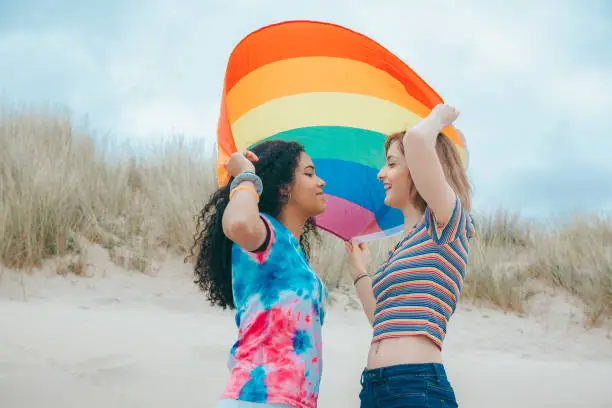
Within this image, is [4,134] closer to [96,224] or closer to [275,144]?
[96,224]

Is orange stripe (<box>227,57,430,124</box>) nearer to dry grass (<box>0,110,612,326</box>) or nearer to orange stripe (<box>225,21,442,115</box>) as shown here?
orange stripe (<box>225,21,442,115</box>)

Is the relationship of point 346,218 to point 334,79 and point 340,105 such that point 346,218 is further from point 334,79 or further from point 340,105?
point 334,79

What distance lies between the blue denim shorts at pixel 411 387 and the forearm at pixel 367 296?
431 millimetres

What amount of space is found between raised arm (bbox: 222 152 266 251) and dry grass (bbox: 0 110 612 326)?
390 centimetres

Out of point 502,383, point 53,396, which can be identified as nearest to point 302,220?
point 53,396

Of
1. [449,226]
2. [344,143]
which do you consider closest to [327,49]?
[344,143]

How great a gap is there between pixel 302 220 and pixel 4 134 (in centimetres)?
576

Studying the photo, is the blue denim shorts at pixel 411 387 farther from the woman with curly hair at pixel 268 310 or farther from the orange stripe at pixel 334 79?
the orange stripe at pixel 334 79

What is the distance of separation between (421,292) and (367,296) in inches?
18.2

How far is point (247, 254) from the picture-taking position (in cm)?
205

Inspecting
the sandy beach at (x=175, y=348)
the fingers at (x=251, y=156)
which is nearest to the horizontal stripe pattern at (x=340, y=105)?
the fingers at (x=251, y=156)

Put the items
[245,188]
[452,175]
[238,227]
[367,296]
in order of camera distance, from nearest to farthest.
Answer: [238,227] → [245,188] → [452,175] → [367,296]

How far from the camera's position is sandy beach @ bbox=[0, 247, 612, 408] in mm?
3854

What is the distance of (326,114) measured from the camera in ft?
10.9
